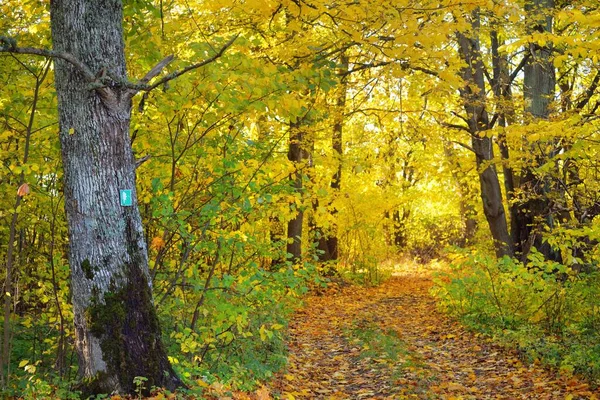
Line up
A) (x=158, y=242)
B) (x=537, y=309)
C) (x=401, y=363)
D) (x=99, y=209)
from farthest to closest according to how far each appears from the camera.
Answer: (x=537, y=309)
(x=401, y=363)
(x=158, y=242)
(x=99, y=209)

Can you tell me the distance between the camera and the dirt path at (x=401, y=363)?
6418mm

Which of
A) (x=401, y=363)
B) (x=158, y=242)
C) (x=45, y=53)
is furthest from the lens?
(x=401, y=363)

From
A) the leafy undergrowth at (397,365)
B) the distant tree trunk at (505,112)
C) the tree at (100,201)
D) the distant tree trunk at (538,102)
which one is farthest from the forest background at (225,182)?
the distant tree trunk at (505,112)

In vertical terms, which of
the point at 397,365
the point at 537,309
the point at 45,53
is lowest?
the point at 397,365

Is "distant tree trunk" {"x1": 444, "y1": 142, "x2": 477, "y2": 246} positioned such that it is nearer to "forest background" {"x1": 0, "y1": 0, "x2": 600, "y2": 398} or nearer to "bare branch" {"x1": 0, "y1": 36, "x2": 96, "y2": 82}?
"forest background" {"x1": 0, "y1": 0, "x2": 600, "y2": 398}

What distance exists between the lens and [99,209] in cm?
442

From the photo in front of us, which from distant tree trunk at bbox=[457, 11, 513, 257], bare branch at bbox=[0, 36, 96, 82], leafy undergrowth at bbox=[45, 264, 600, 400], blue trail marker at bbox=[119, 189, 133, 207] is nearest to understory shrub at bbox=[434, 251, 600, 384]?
leafy undergrowth at bbox=[45, 264, 600, 400]

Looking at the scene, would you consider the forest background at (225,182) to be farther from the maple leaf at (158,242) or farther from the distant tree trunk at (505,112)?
the distant tree trunk at (505,112)

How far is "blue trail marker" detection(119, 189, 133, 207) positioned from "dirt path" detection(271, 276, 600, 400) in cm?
268

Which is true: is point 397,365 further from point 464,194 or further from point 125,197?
point 464,194

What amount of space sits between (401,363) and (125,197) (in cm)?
469

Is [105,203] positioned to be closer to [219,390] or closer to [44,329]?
[219,390]

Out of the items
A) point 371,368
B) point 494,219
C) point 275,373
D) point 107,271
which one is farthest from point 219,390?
point 494,219

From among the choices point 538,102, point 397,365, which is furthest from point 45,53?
point 538,102
